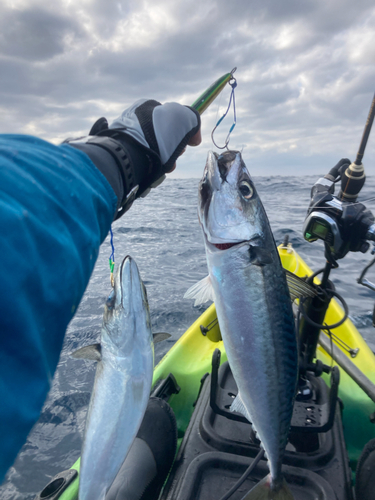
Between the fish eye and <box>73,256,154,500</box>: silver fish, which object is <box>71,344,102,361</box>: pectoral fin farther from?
the fish eye

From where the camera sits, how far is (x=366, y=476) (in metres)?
1.61

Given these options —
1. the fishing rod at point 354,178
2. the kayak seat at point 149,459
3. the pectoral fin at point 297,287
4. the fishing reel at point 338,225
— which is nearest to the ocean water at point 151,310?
the kayak seat at point 149,459

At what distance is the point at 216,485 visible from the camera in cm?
167

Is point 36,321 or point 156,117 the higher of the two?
point 156,117

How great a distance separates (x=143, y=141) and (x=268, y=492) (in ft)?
6.69

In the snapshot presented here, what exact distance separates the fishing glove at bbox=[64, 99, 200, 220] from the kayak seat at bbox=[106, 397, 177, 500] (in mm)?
1475

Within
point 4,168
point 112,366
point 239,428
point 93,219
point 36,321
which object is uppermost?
point 4,168

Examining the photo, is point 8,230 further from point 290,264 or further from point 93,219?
point 290,264

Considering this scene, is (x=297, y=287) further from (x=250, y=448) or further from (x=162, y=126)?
(x=162, y=126)

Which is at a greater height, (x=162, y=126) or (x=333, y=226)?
(x=162, y=126)

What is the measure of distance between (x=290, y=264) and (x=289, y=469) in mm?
4076

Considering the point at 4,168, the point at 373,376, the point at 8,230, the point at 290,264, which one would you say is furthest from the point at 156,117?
the point at 290,264

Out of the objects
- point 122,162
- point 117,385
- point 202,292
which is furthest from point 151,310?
point 122,162

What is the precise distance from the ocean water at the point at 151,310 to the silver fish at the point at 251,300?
1.37m
